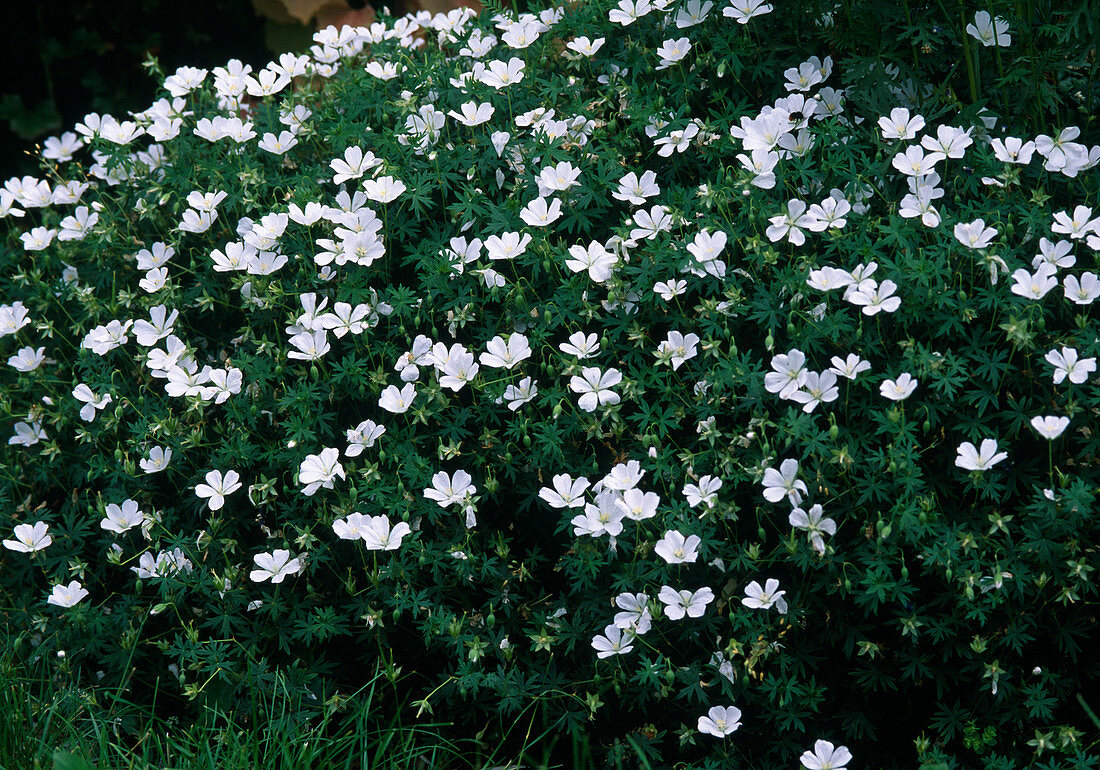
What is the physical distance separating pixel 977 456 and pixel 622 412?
78 cm

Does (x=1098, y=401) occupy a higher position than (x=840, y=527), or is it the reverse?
(x=1098, y=401)

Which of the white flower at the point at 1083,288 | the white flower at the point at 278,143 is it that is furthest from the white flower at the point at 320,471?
the white flower at the point at 1083,288

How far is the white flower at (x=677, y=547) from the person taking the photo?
6.67ft

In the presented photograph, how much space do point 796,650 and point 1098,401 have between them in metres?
0.78

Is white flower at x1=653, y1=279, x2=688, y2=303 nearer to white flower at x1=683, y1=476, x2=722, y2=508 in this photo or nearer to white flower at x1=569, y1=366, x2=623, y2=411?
white flower at x1=569, y1=366, x2=623, y2=411

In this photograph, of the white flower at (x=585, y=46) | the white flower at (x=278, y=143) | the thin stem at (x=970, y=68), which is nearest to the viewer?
the thin stem at (x=970, y=68)

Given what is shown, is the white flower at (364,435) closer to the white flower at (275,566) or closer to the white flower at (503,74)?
the white flower at (275,566)

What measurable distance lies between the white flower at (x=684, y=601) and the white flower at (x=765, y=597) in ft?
0.25

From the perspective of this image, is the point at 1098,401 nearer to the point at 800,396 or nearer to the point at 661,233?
the point at 800,396

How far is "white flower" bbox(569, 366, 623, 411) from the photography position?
219 cm

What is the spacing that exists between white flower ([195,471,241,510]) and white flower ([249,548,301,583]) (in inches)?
6.3

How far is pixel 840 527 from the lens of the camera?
208 cm

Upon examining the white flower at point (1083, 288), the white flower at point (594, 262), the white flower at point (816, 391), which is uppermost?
the white flower at point (1083, 288)

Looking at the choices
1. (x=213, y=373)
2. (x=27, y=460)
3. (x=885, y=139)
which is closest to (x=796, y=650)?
(x=885, y=139)
